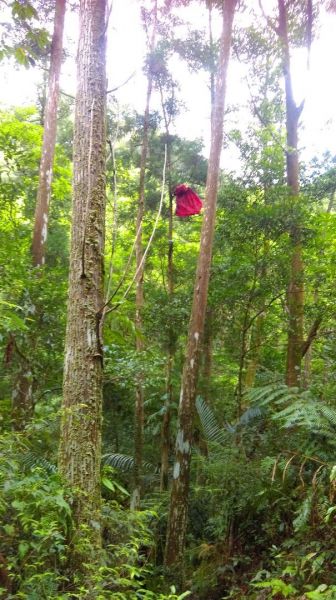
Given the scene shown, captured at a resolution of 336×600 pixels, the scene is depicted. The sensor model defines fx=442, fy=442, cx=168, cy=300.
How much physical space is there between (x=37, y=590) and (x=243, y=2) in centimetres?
1058

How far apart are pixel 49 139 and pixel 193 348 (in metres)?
4.97

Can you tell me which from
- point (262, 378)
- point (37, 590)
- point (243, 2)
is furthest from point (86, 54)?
point (243, 2)

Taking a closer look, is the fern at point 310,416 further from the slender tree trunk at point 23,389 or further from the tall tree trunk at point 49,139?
the tall tree trunk at point 49,139

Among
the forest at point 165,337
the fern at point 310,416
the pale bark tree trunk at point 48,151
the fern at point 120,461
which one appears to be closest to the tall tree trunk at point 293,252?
the forest at point 165,337

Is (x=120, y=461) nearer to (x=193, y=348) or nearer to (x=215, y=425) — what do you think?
(x=215, y=425)

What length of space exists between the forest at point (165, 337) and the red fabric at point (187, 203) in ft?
0.14

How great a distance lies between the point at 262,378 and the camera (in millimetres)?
8758

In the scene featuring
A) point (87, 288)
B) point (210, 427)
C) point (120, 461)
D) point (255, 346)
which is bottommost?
point (120, 461)

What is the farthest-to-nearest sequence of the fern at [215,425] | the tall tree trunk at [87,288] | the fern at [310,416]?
1. the fern at [215,425]
2. the fern at [310,416]
3. the tall tree trunk at [87,288]

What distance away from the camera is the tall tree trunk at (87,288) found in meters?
2.69

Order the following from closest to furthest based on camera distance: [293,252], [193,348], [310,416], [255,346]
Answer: [310,416] → [193,348] → [293,252] → [255,346]

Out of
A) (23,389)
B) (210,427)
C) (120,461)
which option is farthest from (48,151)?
(120,461)

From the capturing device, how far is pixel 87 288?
2.90 meters

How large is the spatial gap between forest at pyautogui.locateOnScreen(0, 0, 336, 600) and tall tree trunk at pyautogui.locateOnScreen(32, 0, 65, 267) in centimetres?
4
